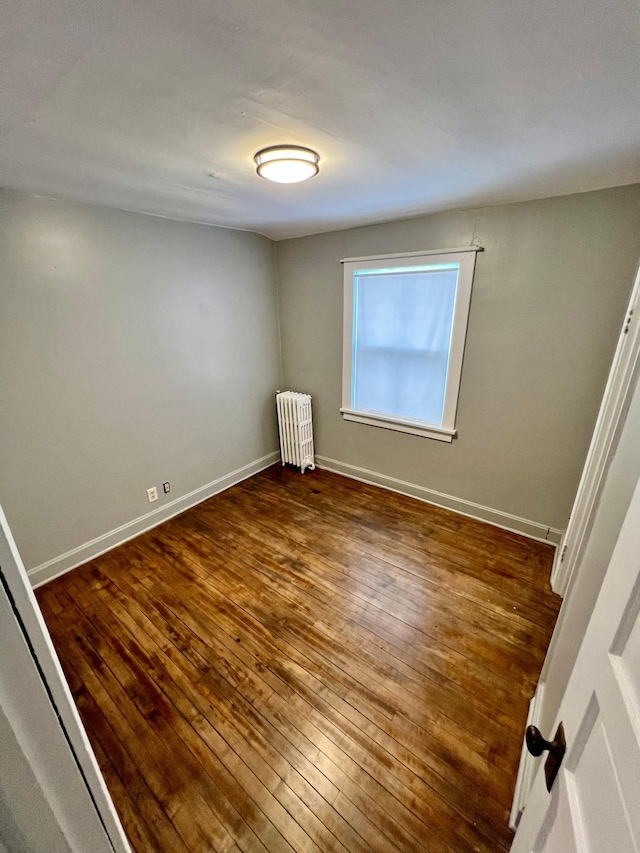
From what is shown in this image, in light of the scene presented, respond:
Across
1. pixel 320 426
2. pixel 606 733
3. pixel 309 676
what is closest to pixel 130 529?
pixel 309 676

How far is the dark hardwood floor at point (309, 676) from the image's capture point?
1.20m

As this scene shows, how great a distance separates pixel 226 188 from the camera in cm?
183

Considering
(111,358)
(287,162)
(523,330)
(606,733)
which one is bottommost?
(606,733)

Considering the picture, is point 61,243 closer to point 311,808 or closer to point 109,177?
point 109,177

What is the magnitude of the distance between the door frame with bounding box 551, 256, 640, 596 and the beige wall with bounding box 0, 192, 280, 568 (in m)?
2.68

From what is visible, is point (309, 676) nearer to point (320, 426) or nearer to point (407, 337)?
point (320, 426)

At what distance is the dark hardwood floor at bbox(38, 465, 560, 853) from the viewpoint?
120 cm

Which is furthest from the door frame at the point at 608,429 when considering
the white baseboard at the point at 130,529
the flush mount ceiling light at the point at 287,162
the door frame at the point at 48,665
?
the white baseboard at the point at 130,529

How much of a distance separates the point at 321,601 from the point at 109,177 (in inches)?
99.0

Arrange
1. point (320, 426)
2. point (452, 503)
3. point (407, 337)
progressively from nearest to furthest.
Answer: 1. point (407, 337)
2. point (452, 503)
3. point (320, 426)

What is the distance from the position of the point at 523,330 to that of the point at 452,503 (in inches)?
57.1

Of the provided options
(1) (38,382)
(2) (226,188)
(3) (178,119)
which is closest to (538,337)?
(2) (226,188)

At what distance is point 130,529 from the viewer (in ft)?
8.59

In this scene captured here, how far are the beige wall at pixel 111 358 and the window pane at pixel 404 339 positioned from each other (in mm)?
1058
